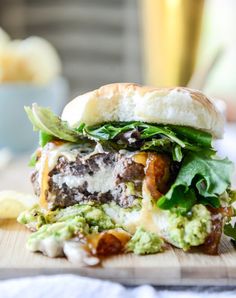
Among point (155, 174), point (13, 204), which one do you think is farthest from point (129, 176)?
point (13, 204)

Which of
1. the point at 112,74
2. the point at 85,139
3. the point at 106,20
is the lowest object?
the point at 112,74

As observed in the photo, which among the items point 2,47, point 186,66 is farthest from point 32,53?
point 186,66

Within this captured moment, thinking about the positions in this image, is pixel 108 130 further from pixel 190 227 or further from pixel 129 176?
pixel 190 227

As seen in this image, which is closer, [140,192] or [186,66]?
[140,192]

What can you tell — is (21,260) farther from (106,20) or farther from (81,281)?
(106,20)

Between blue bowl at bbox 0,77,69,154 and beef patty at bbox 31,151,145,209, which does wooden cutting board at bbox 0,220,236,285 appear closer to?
beef patty at bbox 31,151,145,209

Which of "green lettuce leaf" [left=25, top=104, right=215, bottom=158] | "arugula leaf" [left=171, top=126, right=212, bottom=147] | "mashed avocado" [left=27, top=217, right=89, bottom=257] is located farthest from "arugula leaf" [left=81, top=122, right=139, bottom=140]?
"mashed avocado" [left=27, top=217, right=89, bottom=257]

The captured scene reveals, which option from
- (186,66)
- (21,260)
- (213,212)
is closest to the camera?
(21,260)

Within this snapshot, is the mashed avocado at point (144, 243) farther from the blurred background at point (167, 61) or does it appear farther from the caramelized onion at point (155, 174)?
the blurred background at point (167, 61)
